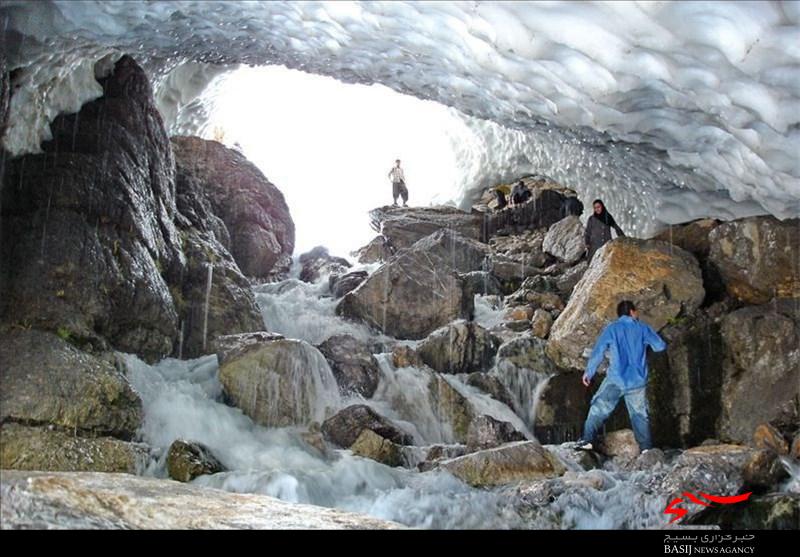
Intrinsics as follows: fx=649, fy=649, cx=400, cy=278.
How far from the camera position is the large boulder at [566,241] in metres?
13.4

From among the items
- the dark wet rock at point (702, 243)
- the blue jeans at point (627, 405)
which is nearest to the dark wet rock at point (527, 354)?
the blue jeans at point (627, 405)

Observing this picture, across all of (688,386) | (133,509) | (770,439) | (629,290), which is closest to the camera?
(133,509)

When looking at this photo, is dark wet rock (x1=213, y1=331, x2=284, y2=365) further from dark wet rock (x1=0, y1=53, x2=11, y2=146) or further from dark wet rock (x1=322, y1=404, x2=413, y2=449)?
dark wet rock (x1=0, y1=53, x2=11, y2=146)

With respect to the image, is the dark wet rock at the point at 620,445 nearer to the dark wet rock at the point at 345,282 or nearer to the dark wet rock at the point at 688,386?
the dark wet rock at the point at 688,386

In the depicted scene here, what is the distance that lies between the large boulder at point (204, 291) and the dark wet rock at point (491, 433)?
143 inches

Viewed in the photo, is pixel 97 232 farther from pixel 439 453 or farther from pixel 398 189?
pixel 398 189

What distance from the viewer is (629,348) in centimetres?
701

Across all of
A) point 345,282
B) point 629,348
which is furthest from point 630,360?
point 345,282

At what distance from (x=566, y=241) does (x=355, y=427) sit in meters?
7.98

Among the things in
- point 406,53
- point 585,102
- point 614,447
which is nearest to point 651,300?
point 614,447

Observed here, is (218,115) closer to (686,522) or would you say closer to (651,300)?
(651,300)

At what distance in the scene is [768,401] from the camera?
7430 millimetres

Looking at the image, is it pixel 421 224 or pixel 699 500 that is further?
pixel 421 224

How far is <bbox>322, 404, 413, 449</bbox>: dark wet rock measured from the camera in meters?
7.54
